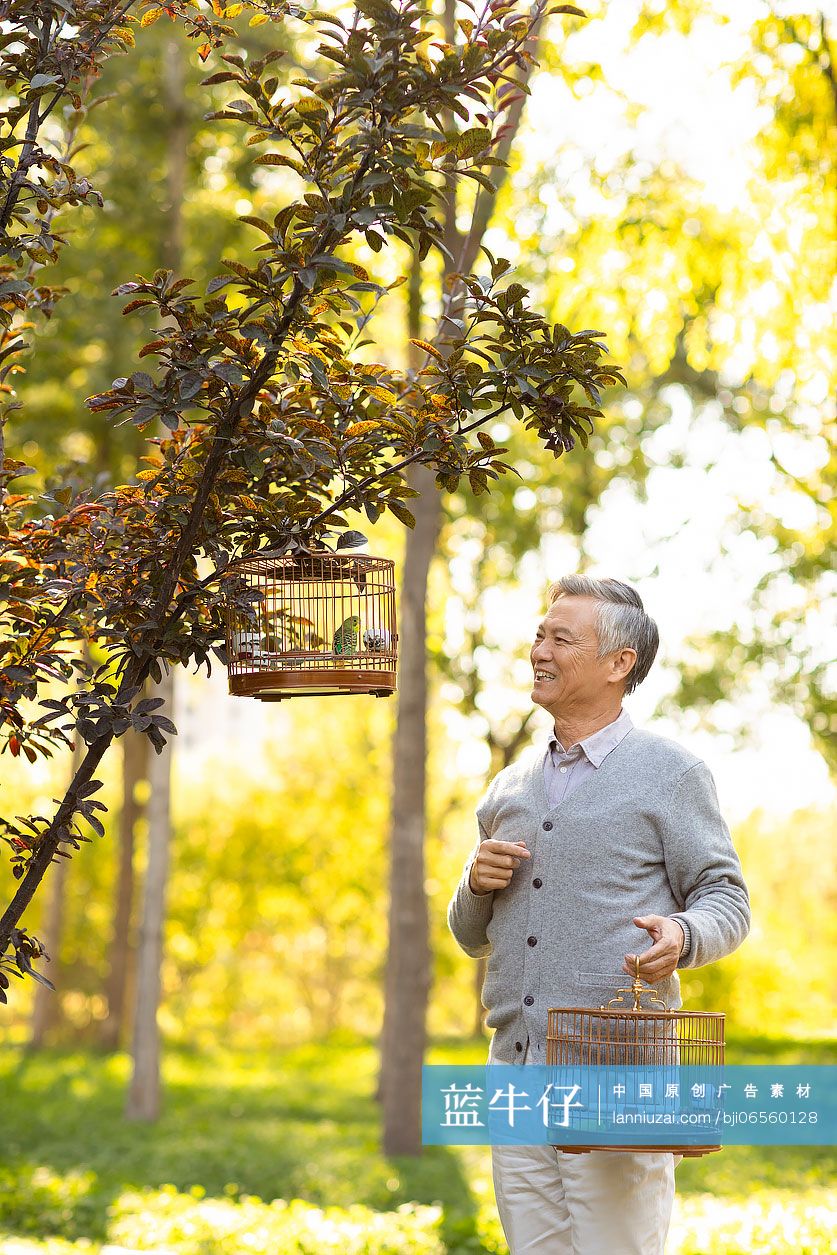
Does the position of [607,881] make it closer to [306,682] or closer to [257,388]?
[306,682]

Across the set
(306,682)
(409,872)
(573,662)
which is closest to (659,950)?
(573,662)

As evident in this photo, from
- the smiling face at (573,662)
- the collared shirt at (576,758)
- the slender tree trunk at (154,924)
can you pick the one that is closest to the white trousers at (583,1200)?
the collared shirt at (576,758)

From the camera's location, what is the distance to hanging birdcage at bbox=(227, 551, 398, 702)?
9.04ft

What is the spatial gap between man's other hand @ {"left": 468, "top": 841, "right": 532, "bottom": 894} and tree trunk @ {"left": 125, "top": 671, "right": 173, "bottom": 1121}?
683 cm

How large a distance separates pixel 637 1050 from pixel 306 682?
3.19ft

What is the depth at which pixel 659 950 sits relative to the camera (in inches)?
95.4

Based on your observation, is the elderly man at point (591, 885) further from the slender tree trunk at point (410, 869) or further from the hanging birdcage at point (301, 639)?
the slender tree trunk at point (410, 869)

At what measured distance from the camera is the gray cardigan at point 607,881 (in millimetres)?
2660

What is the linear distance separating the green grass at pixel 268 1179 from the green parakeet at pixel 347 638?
11.5 feet

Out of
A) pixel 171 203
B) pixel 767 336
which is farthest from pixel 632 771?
pixel 171 203

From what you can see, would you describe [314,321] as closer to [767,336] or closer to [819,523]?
[767,336]

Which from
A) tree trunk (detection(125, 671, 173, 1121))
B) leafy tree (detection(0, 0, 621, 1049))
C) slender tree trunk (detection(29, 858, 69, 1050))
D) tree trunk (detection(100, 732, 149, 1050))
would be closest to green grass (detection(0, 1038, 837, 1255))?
tree trunk (detection(125, 671, 173, 1121))

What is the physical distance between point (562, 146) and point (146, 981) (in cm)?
629

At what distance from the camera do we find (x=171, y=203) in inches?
407
